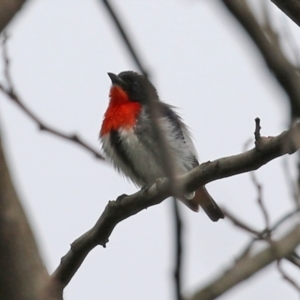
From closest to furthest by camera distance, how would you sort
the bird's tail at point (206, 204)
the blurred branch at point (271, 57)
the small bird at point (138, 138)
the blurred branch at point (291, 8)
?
the blurred branch at point (271, 57)
the blurred branch at point (291, 8)
the small bird at point (138, 138)
the bird's tail at point (206, 204)

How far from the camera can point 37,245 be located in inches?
58.1

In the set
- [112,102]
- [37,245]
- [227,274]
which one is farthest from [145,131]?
[37,245]

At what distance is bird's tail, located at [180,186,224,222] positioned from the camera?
6203 millimetres

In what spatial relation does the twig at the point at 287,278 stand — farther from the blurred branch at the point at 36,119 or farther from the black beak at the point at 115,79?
the black beak at the point at 115,79

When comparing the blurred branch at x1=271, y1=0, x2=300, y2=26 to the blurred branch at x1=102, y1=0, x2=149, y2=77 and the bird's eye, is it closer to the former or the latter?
the blurred branch at x1=102, y1=0, x2=149, y2=77

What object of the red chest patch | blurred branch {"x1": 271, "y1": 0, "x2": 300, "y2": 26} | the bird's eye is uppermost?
the bird's eye

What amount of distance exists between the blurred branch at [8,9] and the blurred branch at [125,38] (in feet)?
1.06

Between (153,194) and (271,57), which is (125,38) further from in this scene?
(153,194)

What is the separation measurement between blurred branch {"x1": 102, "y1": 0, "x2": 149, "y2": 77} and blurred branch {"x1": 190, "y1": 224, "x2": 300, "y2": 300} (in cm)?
61

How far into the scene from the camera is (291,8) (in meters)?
2.00

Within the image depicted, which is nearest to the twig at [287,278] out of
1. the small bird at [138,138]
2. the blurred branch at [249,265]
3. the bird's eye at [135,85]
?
the blurred branch at [249,265]

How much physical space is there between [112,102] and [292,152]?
4.13 meters

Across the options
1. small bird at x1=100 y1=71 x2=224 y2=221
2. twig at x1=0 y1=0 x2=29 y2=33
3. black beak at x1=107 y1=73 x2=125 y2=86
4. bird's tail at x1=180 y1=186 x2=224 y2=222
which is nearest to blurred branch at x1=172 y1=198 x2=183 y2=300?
twig at x1=0 y1=0 x2=29 y2=33

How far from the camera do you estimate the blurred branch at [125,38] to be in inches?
48.7
